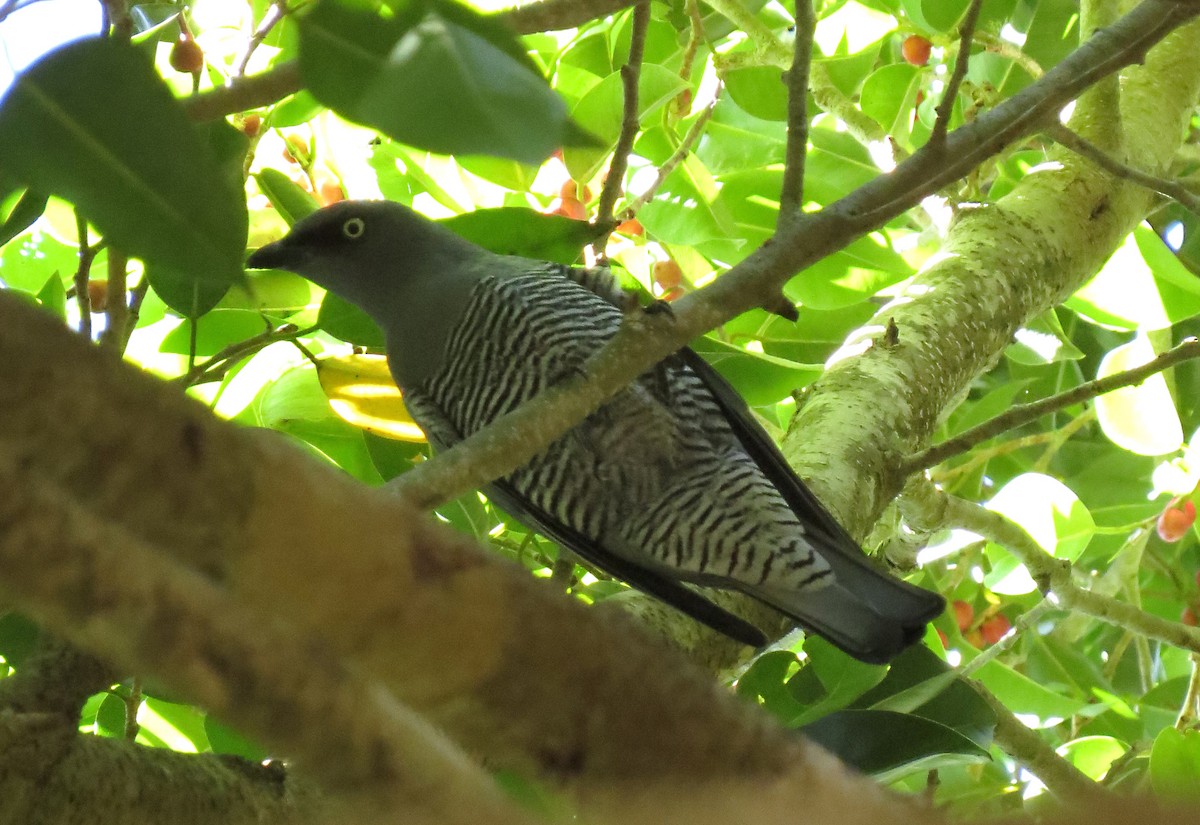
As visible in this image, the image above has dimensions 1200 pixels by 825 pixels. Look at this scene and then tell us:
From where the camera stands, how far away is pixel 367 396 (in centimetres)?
154

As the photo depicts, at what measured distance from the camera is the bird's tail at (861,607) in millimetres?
1316

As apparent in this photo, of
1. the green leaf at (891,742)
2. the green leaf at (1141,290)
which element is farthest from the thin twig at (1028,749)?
the green leaf at (1141,290)

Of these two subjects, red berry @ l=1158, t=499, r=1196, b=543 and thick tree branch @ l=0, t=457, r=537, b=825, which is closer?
thick tree branch @ l=0, t=457, r=537, b=825

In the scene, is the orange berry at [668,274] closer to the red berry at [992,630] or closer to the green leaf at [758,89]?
the green leaf at [758,89]

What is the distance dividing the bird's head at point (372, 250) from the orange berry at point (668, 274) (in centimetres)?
37

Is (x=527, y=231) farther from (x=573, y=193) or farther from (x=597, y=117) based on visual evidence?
(x=573, y=193)

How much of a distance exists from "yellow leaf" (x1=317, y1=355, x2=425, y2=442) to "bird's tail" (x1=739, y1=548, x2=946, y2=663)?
0.54 m

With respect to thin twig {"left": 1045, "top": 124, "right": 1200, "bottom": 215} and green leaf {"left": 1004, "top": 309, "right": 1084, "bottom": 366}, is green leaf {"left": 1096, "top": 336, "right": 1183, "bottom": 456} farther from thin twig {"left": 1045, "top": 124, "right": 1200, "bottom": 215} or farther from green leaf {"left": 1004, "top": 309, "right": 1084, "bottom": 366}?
thin twig {"left": 1045, "top": 124, "right": 1200, "bottom": 215}

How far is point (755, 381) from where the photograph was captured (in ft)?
5.41

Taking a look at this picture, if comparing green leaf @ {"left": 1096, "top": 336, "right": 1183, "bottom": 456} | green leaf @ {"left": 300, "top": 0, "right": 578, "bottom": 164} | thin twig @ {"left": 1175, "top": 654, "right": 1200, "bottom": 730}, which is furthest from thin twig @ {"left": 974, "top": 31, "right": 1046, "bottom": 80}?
green leaf @ {"left": 300, "top": 0, "right": 578, "bottom": 164}

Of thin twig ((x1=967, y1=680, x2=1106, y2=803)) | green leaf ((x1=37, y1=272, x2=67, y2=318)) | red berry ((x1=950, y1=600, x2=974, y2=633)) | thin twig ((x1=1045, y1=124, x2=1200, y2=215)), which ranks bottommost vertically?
thin twig ((x1=967, y1=680, x2=1106, y2=803))

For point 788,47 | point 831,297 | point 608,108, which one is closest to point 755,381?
point 831,297

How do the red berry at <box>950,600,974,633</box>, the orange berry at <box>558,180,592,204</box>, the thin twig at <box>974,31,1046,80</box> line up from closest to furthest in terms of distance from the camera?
1. the orange berry at <box>558,180,592,204</box>
2. the thin twig at <box>974,31,1046,80</box>
3. the red berry at <box>950,600,974,633</box>

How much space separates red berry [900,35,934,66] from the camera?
6.38 ft
